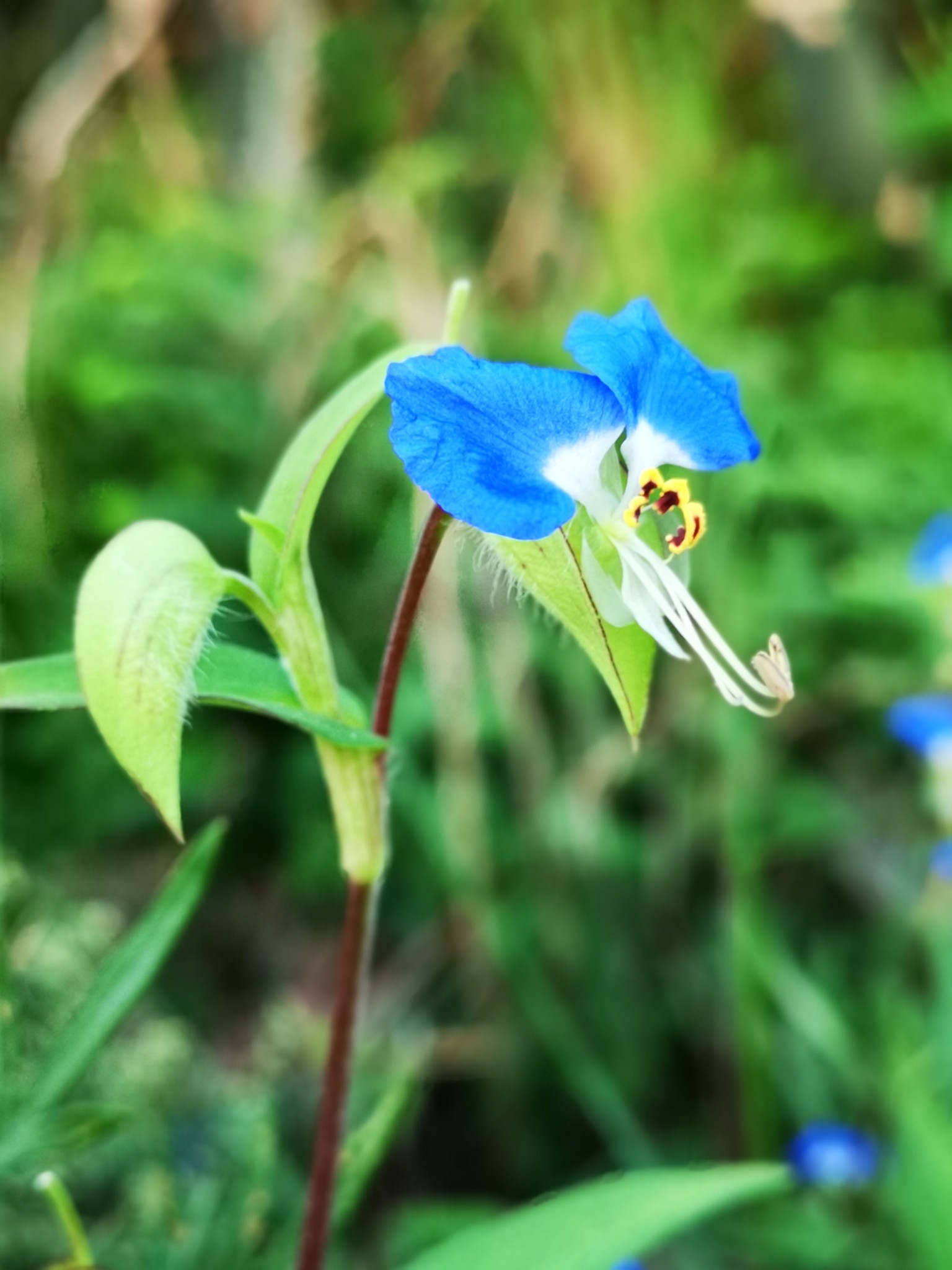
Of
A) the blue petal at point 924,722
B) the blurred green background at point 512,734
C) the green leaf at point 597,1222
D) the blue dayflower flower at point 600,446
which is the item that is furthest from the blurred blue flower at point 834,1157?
the blue dayflower flower at point 600,446

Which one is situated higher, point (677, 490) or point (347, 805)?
point (677, 490)

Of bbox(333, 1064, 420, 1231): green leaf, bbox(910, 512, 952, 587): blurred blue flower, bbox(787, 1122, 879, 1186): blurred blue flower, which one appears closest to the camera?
bbox(333, 1064, 420, 1231): green leaf

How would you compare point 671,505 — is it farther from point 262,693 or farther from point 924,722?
point 924,722

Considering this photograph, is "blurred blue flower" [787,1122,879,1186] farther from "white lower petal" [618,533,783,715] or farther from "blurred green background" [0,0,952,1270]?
"white lower petal" [618,533,783,715]

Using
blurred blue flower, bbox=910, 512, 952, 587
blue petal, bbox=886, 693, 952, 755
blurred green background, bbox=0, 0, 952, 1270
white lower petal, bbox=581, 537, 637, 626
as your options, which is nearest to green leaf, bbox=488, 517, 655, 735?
white lower petal, bbox=581, 537, 637, 626

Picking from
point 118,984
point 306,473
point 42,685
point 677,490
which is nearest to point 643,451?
point 677,490
